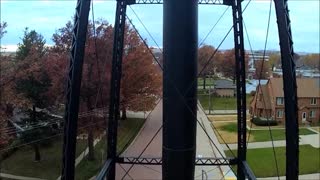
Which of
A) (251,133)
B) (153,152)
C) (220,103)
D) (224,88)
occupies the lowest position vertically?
(153,152)

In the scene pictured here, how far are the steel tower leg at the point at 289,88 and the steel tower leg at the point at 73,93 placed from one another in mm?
3351

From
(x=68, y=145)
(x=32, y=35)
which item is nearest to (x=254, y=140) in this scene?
(x=32, y=35)

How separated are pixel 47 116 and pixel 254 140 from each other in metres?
14.1

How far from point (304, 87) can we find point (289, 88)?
115 ft

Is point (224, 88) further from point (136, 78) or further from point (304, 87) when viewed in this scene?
point (136, 78)

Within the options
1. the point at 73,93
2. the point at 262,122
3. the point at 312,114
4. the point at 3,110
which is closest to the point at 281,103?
the point at 312,114

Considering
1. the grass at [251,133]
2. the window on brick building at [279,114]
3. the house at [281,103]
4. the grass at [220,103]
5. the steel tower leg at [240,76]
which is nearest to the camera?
the steel tower leg at [240,76]

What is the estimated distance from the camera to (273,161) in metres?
23.6

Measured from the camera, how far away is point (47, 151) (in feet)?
76.3

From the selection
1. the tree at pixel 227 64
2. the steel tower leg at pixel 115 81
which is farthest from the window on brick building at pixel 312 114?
the steel tower leg at pixel 115 81

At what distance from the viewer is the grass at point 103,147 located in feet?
64.5

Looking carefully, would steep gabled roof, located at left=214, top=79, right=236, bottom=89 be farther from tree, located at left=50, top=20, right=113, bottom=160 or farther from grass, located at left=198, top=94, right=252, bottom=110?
Result: tree, located at left=50, top=20, right=113, bottom=160

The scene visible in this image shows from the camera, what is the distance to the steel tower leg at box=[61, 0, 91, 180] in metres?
7.25

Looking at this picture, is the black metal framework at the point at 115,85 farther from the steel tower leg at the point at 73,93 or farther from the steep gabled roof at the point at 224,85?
the steep gabled roof at the point at 224,85
